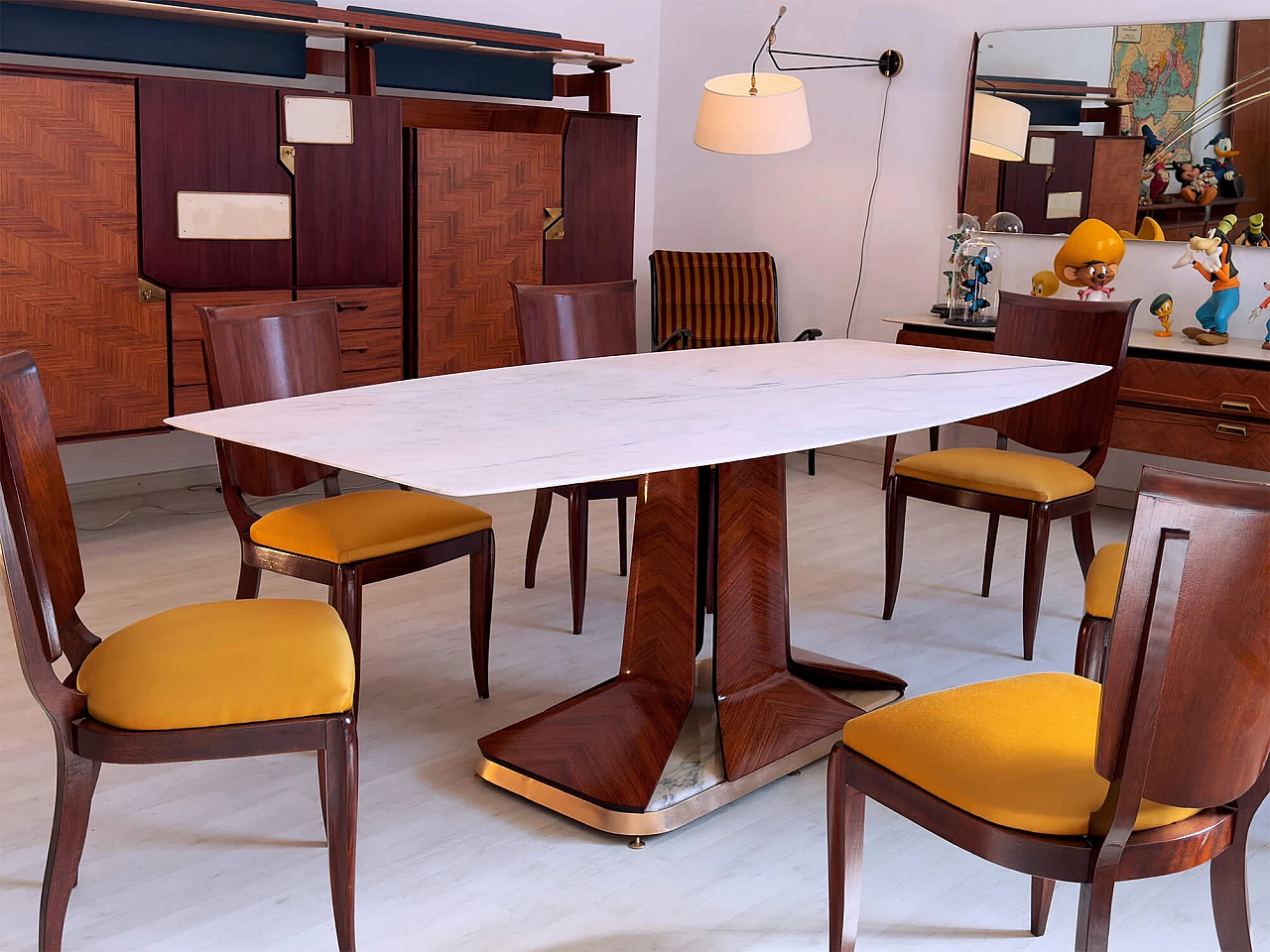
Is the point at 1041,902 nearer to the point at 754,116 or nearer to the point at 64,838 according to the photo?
the point at 64,838

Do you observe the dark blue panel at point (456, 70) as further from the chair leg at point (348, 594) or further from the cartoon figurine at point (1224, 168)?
the chair leg at point (348, 594)

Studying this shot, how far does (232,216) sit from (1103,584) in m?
2.86

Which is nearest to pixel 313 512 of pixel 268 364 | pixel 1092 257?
pixel 268 364

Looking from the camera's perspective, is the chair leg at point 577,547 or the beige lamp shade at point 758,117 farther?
the beige lamp shade at point 758,117

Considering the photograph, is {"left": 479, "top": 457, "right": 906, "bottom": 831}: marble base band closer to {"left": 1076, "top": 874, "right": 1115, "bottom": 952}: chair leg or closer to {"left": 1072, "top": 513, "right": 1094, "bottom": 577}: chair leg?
{"left": 1076, "top": 874, "right": 1115, "bottom": 952}: chair leg

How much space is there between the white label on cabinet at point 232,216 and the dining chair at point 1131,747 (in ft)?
9.66

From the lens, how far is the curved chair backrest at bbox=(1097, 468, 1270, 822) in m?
1.19

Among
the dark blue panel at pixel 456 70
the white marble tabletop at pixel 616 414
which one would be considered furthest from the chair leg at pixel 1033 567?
the dark blue panel at pixel 456 70

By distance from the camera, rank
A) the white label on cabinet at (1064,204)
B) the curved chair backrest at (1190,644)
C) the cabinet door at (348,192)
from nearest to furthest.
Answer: the curved chair backrest at (1190,644)
the cabinet door at (348,192)
the white label on cabinet at (1064,204)

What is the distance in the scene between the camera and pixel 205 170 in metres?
3.82

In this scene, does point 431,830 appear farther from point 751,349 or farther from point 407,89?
point 407,89

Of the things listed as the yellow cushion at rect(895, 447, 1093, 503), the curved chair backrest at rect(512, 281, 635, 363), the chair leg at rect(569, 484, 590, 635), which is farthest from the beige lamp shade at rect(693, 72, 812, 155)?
the chair leg at rect(569, 484, 590, 635)

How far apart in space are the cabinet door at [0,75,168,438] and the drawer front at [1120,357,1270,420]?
123 inches

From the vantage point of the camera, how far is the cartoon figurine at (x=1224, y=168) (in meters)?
4.40
